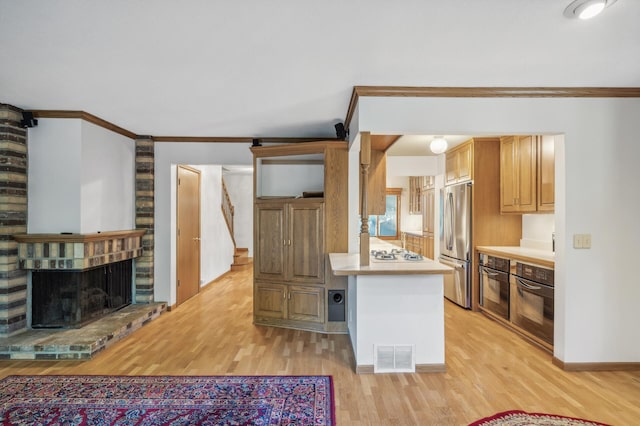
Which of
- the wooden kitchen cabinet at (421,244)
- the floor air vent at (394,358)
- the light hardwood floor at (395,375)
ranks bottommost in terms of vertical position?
the light hardwood floor at (395,375)

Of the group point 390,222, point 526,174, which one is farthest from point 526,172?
point 390,222

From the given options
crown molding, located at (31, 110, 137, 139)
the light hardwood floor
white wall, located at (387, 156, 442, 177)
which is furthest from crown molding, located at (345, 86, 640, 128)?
white wall, located at (387, 156, 442, 177)

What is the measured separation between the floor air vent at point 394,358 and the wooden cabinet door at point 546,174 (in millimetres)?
2225

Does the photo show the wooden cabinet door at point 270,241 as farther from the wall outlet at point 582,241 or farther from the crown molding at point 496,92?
the wall outlet at point 582,241

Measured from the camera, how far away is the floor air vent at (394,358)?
9.87 ft

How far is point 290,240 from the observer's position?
425 centimetres

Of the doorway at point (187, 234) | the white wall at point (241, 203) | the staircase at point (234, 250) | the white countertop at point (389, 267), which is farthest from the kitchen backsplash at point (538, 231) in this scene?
A: the white wall at point (241, 203)

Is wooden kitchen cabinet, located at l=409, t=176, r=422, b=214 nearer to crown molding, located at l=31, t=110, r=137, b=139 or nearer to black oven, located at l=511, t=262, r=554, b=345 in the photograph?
black oven, located at l=511, t=262, r=554, b=345

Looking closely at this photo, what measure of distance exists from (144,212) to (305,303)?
262cm

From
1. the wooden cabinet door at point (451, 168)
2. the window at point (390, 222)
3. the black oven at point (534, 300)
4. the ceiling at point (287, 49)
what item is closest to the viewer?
the ceiling at point (287, 49)

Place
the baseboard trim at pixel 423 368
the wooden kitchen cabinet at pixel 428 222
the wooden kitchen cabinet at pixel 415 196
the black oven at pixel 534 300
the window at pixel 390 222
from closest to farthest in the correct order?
the baseboard trim at pixel 423 368 → the black oven at pixel 534 300 → the wooden kitchen cabinet at pixel 428 222 → the wooden kitchen cabinet at pixel 415 196 → the window at pixel 390 222

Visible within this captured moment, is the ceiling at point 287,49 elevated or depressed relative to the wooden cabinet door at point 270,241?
elevated

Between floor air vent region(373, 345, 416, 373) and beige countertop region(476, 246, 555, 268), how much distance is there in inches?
63.5

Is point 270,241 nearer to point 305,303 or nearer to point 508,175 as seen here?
point 305,303
